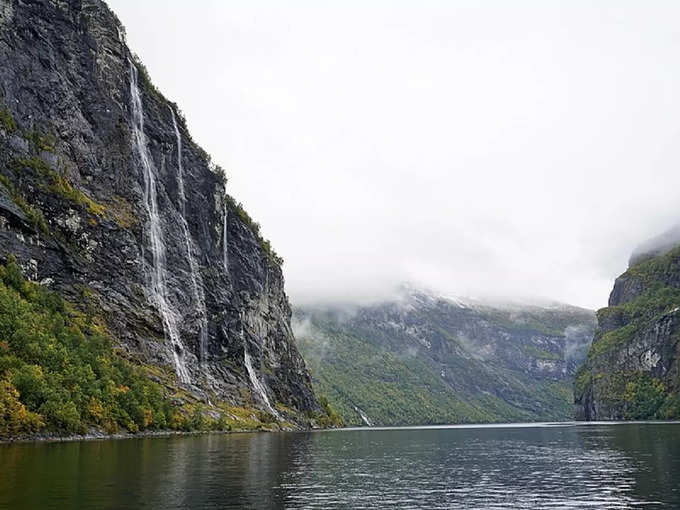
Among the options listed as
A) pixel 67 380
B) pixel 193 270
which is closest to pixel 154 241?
pixel 193 270

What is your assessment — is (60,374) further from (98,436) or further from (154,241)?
(154,241)

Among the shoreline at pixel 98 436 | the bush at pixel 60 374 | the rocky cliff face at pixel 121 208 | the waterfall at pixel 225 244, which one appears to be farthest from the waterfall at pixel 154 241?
the waterfall at pixel 225 244

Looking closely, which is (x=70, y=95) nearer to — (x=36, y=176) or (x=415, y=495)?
(x=36, y=176)

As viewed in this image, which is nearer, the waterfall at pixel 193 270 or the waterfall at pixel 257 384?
the waterfall at pixel 193 270

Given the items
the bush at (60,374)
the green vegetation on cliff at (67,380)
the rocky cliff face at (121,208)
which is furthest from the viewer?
the rocky cliff face at (121,208)

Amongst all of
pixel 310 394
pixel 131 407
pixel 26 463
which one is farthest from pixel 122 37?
pixel 26 463

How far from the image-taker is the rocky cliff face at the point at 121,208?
113m

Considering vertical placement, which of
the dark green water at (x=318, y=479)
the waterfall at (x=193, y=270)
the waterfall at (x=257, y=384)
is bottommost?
the dark green water at (x=318, y=479)

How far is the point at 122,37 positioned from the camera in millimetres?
156750

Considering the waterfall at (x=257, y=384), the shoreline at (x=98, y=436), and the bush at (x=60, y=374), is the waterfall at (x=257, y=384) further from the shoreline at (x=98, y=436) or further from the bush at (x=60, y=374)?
the bush at (x=60, y=374)

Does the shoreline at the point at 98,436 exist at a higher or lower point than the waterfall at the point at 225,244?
lower

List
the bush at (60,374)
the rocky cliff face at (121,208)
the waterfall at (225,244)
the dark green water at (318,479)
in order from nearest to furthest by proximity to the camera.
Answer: the dark green water at (318,479), the bush at (60,374), the rocky cliff face at (121,208), the waterfall at (225,244)

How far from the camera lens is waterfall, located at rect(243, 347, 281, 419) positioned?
156 meters

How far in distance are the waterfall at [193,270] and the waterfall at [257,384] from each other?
17.3 meters
